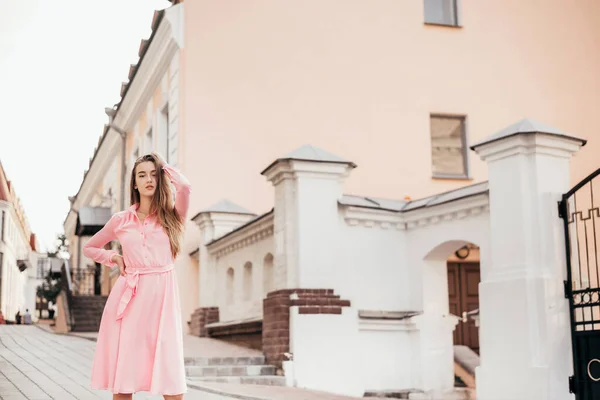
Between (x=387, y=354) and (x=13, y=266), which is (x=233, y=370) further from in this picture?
(x=13, y=266)

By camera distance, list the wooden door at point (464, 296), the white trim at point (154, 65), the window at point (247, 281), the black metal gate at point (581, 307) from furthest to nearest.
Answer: the white trim at point (154, 65), the wooden door at point (464, 296), the window at point (247, 281), the black metal gate at point (581, 307)

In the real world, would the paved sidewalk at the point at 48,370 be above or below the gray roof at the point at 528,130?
below

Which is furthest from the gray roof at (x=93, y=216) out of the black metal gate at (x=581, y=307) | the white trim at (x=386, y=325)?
the black metal gate at (x=581, y=307)

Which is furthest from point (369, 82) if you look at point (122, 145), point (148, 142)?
point (122, 145)

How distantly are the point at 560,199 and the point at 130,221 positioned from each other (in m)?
6.23

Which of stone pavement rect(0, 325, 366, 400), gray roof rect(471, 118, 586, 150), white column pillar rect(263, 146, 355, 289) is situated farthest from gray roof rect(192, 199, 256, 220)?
gray roof rect(471, 118, 586, 150)

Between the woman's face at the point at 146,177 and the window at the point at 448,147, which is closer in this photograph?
the woman's face at the point at 146,177

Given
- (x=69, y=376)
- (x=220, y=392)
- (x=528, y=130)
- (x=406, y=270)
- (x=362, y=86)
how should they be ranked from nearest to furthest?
(x=220, y=392)
(x=528, y=130)
(x=69, y=376)
(x=406, y=270)
(x=362, y=86)

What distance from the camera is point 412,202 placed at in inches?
503

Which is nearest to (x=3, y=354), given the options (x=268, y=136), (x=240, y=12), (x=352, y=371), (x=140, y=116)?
(x=352, y=371)

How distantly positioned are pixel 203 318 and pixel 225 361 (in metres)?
4.41

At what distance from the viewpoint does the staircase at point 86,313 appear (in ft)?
77.3

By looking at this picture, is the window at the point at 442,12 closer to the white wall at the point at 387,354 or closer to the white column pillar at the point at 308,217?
the white column pillar at the point at 308,217

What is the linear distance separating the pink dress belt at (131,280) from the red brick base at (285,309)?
6806 millimetres
